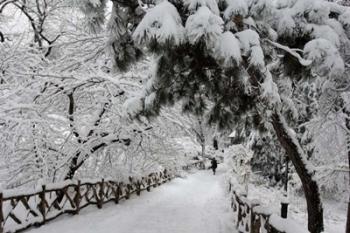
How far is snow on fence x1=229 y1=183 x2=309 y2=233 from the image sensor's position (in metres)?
5.88

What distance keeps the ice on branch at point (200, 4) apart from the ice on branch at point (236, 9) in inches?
6.3

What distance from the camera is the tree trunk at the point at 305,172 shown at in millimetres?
6656

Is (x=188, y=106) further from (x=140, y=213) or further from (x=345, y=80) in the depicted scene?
(x=140, y=213)

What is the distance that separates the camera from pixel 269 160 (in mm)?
30000

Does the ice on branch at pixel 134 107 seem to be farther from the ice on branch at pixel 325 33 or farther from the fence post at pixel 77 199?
the fence post at pixel 77 199

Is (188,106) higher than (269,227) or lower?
higher

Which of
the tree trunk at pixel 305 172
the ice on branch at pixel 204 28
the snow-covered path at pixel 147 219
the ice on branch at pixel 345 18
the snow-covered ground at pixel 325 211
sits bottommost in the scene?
the snow-covered ground at pixel 325 211

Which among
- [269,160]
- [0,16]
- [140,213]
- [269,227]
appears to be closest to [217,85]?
[269,227]

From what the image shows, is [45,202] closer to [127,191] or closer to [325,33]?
[127,191]

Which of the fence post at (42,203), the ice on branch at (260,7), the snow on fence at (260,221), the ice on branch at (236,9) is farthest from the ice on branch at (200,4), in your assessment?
the fence post at (42,203)

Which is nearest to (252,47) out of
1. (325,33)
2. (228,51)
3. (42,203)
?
(228,51)

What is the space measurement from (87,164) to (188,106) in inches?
357

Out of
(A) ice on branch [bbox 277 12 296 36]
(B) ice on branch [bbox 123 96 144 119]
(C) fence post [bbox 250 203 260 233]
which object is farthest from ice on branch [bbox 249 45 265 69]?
(C) fence post [bbox 250 203 260 233]

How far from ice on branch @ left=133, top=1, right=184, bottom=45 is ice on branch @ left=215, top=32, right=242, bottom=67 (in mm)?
460
